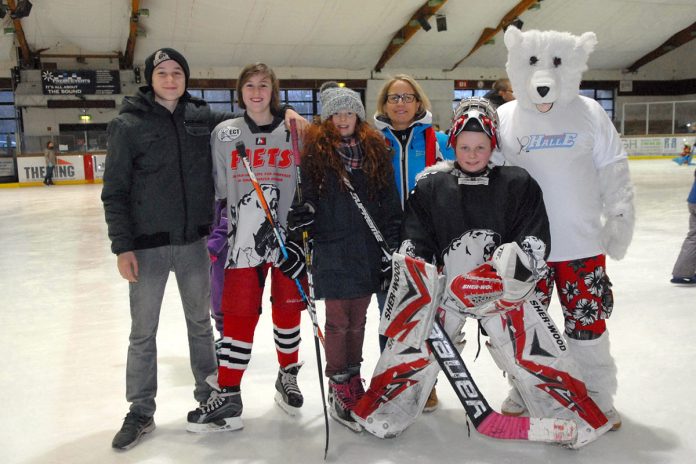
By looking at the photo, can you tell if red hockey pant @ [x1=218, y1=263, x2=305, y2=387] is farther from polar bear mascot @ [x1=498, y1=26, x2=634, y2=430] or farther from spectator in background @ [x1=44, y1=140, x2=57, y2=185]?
spectator in background @ [x1=44, y1=140, x2=57, y2=185]

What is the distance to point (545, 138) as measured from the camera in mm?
2000

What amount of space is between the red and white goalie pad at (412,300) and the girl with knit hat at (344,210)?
0.68ft

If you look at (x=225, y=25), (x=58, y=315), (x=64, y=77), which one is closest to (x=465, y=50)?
(x=225, y=25)

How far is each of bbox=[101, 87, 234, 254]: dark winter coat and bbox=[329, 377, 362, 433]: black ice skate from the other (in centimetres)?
72

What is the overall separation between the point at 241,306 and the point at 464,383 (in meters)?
0.79

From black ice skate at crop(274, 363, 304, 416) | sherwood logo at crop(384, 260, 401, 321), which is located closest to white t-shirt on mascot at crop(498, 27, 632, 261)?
sherwood logo at crop(384, 260, 401, 321)

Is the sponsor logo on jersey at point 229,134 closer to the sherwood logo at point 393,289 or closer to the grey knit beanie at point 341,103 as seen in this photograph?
the grey knit beanie at point 341,103

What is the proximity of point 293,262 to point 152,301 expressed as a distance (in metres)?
0.49

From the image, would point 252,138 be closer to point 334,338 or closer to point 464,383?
point 334,338

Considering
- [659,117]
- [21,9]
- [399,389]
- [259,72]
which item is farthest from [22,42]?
[659,117]

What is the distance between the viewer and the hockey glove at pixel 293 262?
214 cm

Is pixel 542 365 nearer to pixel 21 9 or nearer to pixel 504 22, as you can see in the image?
pixel 21 9

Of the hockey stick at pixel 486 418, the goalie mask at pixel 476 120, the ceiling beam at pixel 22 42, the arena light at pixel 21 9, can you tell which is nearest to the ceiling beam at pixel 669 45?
the arena light at pixel 21 9

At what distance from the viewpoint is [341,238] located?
2078 millimetres
